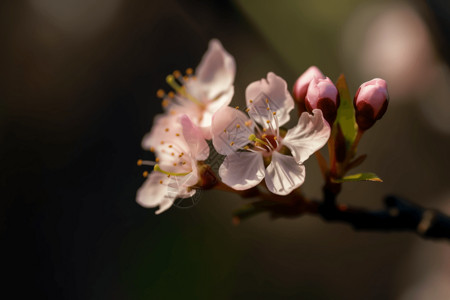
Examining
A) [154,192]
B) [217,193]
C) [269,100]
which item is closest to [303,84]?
[269,100]

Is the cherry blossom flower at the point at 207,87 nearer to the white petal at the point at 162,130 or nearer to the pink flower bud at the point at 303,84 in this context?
the white petal at the point at 162,130

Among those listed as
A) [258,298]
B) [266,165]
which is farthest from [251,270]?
[266,165]

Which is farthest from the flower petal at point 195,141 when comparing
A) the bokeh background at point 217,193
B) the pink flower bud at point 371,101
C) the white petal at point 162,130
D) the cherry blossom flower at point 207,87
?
the bokeh background at point 217,193

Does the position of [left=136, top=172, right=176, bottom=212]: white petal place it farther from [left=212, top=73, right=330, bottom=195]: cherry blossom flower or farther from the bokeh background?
the bokeh background

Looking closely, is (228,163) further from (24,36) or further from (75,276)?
(24,36)

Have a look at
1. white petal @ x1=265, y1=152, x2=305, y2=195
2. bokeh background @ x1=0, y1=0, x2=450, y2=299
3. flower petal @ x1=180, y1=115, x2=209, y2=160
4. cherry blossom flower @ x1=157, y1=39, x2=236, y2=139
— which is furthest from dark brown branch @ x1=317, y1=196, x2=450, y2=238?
bokeh background @ x1=0, y1=0, x2=450, y2=299

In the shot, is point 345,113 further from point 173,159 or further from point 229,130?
point 173,159
